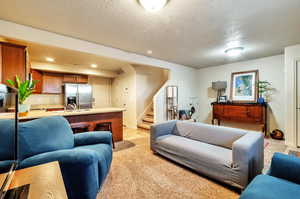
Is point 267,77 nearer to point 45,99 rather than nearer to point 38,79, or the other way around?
point 38,79

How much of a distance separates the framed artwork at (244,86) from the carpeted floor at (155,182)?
2447 mm

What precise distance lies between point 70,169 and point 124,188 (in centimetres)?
80

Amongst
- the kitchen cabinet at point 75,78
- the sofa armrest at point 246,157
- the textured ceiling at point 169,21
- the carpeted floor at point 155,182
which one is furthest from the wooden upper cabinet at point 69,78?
the sofa armrest at point 246,157

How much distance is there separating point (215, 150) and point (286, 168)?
33.6 inches

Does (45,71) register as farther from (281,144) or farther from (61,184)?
(281,144)

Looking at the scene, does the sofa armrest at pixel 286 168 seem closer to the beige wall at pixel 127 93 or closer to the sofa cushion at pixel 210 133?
the sofa cushion at pixel 210 133

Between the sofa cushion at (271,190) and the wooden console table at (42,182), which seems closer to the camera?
the wooden console table at (42,182)

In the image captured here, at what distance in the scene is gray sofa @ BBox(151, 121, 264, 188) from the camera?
1620 millimetres

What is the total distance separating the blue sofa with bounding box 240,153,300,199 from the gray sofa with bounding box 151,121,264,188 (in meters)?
0.30

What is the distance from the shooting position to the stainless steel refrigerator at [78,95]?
16.5ft

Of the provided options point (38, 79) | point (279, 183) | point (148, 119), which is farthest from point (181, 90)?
point (38, 79)

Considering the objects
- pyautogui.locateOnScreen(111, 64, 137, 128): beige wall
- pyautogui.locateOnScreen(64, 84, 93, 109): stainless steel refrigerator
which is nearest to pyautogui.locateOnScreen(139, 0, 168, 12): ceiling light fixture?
pyautogui.locateOnScreen(111, 64, 137, 128): beige wall

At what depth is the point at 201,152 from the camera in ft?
6.53

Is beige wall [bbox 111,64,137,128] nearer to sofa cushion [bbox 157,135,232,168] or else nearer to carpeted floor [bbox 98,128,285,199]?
carpeted floor [bbox 98,128,285,199]
